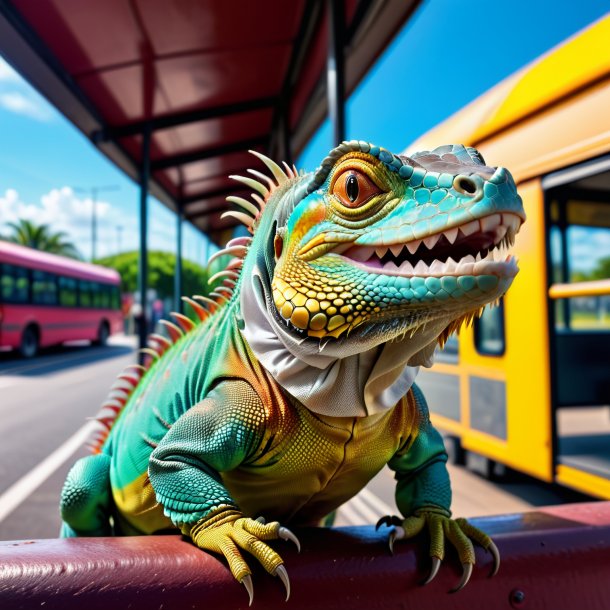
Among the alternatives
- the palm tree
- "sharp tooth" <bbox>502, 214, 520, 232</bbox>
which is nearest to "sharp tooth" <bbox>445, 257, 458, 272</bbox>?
"sharp tooth" <bbox>502, 214, 520, 232</bbox>

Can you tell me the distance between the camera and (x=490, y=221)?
0.89 m

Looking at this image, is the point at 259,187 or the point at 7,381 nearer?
the point at 259,187

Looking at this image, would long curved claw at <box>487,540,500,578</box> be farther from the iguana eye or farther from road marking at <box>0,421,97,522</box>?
road marking at <box>0,421,97,522</box>

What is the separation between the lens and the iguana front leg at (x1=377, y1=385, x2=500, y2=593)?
1048 millimetres

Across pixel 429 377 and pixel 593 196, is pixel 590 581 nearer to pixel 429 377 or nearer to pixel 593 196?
pixel 429 377

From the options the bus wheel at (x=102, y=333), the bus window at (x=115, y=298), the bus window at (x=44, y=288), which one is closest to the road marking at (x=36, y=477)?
the bus window at (x=44, y=288)

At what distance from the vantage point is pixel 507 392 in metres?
3.59

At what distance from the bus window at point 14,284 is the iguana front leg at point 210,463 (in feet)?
43.4

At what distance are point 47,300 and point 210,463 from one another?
49.6ft

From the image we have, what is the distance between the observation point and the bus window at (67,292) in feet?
50.7

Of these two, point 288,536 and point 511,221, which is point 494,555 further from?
point 511,221

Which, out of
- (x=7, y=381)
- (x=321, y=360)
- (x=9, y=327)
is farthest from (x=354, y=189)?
(x=9, y=327)

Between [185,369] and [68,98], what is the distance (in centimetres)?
520

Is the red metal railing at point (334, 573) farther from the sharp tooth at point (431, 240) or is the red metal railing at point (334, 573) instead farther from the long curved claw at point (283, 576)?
the sharp tooth at point (431, 240)
